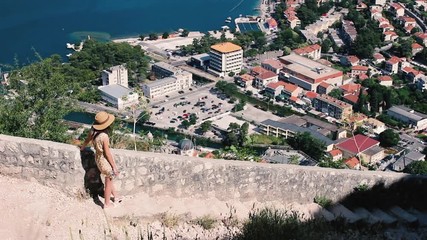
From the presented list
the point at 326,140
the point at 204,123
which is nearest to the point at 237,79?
the point at 204,123

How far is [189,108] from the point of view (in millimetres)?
17656

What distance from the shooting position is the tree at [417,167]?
1241 cm

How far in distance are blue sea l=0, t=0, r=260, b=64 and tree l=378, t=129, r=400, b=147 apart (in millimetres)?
11892

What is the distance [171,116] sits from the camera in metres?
16.9

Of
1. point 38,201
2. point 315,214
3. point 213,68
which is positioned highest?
point 38,201

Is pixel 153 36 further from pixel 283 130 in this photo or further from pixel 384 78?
pixel 283 130

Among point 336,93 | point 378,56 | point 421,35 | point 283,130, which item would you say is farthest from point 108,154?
point 421,35

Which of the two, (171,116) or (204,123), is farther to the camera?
(171,116)

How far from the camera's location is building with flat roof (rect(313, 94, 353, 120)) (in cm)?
1711

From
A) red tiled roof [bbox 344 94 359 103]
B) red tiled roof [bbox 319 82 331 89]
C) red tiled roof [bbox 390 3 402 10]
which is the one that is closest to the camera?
red tiled roof [bbox 344 94 359 103]

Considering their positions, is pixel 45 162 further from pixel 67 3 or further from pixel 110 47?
pixel 67 3

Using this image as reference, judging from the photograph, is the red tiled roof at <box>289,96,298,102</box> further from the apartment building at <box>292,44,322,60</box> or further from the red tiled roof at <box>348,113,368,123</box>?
the apartment building at <box>292,44,322,60</box>

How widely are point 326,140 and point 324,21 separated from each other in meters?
13.1

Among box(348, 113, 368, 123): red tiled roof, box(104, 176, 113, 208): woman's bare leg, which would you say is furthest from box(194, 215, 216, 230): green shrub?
box(348, 113, 368, 123): red tiled roof
